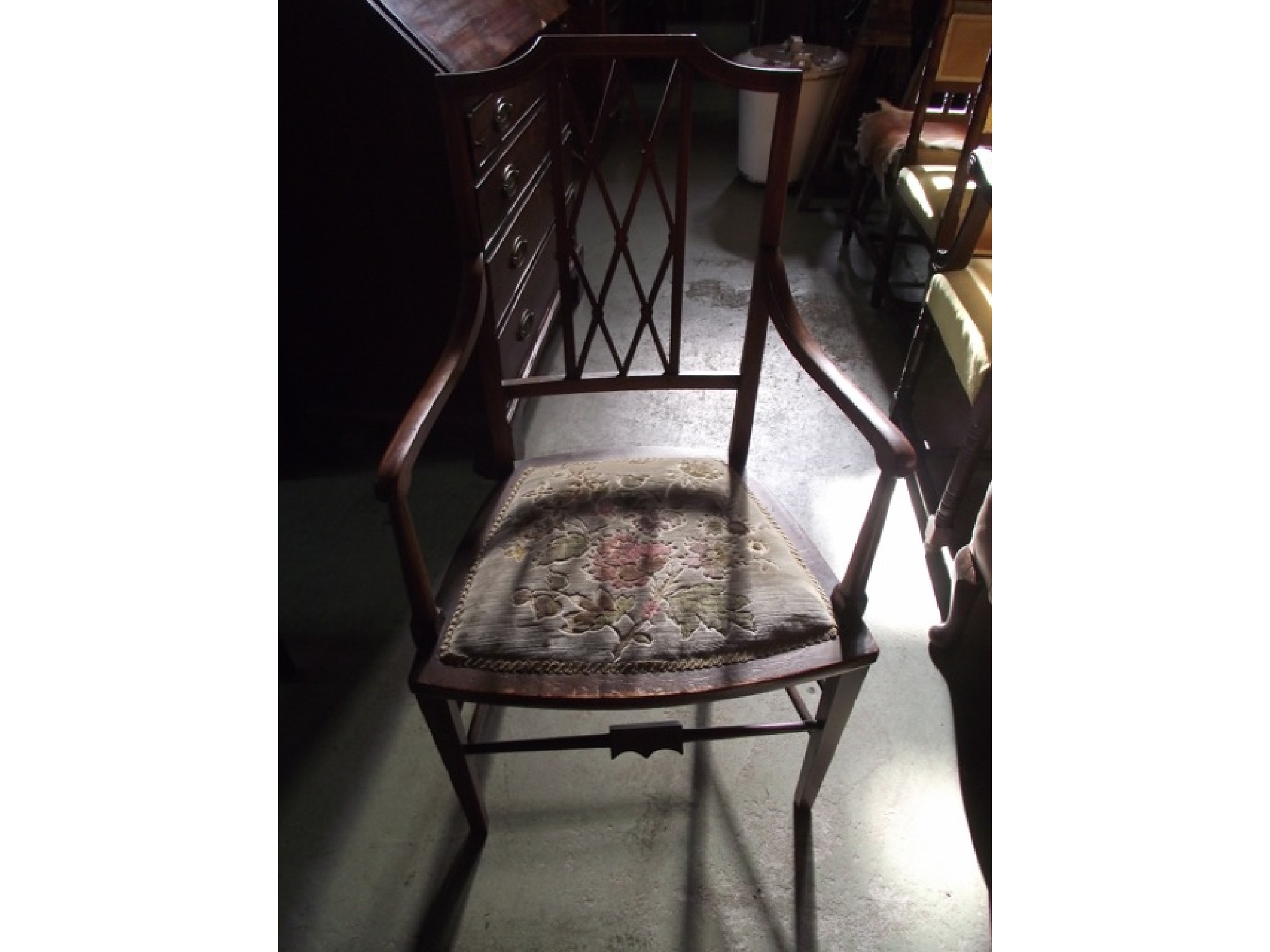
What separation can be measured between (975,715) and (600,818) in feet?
2.62

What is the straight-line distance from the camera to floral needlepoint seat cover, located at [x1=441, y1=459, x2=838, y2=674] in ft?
3.10

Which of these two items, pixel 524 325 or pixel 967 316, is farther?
pixel 524 325

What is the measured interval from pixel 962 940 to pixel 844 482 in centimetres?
112

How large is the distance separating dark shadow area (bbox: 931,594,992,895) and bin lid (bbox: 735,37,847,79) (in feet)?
9.39

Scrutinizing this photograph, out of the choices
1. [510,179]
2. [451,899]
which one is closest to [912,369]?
[510,179]

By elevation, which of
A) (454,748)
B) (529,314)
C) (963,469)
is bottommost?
(454,748)

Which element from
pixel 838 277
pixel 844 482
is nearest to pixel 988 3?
pixel 838 277

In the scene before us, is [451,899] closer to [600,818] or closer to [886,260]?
[600,818]

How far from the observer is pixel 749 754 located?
1.42 meters

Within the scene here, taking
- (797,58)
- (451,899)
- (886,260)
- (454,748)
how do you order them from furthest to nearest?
(797,58) < (886,260) < (451,899) < (454,748)

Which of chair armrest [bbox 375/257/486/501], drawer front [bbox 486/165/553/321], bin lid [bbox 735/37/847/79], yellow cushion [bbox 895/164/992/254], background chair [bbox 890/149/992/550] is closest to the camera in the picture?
chair armrest [bbox 375/257/486/501]

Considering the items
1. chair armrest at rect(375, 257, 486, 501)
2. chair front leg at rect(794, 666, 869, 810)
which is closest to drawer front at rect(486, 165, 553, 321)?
chair armrest at rect(375, 257, 486, 501)

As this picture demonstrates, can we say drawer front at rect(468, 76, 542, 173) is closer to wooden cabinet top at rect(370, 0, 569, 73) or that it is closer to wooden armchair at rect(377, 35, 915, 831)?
wooden cabinet top at rect(370, 0, 569, 73)

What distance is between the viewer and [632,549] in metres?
1.07
